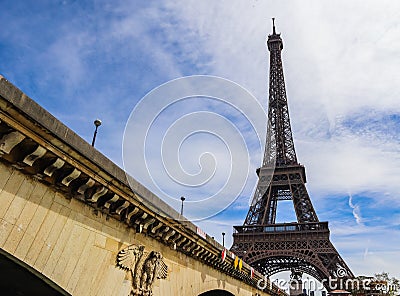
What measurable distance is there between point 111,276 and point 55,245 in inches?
98.2

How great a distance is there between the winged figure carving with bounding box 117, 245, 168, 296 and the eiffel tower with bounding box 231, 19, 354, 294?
42.5m

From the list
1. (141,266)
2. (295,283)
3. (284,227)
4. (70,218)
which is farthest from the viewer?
(295,283)

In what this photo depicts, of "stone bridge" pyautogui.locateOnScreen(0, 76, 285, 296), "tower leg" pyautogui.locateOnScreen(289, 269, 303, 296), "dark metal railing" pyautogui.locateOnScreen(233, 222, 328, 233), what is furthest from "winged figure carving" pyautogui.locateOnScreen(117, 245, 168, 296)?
"tower leg" pyautogui.locateOnScreen(289, 269, 303, 296)

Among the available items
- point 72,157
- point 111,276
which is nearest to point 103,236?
point 111,276

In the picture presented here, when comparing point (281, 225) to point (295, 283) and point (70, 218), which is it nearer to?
point (295, 283)

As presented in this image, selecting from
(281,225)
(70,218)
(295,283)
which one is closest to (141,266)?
(70,218)

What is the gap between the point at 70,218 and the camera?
25.8 feet

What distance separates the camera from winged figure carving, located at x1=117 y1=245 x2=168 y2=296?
394 inches

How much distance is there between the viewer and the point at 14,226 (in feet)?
20.9

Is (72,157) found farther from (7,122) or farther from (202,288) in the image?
(202,288)

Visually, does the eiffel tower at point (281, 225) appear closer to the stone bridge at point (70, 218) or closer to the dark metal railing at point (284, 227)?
the dark metal railing at point (284, 227)

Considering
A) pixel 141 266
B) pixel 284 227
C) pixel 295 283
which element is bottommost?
pixel 141 266

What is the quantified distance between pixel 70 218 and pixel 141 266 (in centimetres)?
386

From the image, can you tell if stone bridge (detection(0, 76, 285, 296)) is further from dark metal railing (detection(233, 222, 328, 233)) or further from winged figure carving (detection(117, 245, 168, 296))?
dark metal railing (detection(233, 222, 328, 233))
